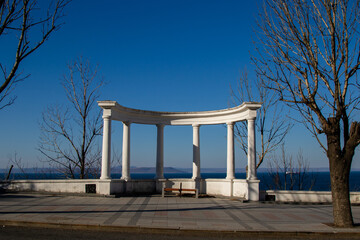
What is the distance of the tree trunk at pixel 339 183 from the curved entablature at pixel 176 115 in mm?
10119

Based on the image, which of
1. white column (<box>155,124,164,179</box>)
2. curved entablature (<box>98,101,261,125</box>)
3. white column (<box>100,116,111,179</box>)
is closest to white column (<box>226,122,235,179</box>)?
curved entablature (<box>98,101,261,125</box>)

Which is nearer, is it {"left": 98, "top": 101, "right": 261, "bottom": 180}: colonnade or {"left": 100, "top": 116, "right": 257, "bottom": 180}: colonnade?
{"left": 100, "top": 116, "right": 257, "bottom": 180}: colonnade

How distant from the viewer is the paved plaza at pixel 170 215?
1437 centimetres

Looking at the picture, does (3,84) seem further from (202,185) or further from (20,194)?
(202,185)

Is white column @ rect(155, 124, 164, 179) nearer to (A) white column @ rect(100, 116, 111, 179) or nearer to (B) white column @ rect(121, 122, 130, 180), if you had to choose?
(B) white column @ rect(121, 122, 130, 180)

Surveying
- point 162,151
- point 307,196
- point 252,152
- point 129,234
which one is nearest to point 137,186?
point 162,151

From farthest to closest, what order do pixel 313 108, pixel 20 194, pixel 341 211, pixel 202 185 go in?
1. pixel 202 185
2. pixel 20 194
3. pixel 313 108
4. pixel 341 211

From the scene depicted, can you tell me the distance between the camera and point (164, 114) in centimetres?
3062

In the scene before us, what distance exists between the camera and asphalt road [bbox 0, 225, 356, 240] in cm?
1274

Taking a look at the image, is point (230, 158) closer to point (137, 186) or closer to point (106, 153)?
point (137, 186)

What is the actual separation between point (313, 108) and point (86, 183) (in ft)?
57.1

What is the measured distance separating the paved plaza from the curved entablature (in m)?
6.89

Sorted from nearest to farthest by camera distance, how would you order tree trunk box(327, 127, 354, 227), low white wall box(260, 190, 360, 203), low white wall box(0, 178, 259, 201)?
tree trunk box(327, 127, 354, 227), low white wall box(260, 190, 360, 203), low white wall box(0, 178, 259, 201)

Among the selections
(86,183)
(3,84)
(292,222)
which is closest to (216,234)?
(292,222)
